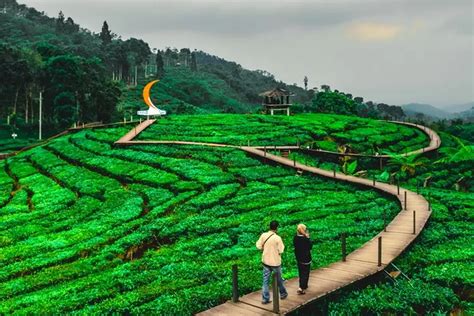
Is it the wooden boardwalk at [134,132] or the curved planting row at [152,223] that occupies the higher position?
the wooden boardwalk at [134,132]

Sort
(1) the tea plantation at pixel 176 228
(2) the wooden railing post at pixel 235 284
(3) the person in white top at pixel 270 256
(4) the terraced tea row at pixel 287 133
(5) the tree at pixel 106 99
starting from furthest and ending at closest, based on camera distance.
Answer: (5) the tree at pixel 106 99, (4) the terraced tea row at pixel 287 133, (1) the tea plantation at pixel 176 228, (2) the wooden railing post at pixel 235 284, (3) the person in white top at pixel 270 256

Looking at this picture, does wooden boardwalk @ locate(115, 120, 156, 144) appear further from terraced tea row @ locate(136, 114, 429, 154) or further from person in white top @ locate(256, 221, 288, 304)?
person in white top @ locate(256, 221, 288, 304)

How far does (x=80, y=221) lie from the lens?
1471 inches

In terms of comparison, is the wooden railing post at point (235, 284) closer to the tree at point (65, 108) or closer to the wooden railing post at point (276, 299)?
the wooden railing post at point (276, 299)

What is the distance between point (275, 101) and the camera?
339ft

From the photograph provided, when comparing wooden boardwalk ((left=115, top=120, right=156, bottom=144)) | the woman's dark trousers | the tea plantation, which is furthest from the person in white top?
wooden boardwalk ((left=115, top=120, right=156, bottom=144))

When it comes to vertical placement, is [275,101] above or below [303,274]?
above

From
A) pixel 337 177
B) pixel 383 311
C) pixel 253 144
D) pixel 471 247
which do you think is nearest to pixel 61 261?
pixel 383 311

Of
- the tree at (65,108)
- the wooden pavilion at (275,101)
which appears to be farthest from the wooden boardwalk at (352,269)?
the tree at (65,108)

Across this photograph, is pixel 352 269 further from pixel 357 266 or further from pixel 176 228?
pixel 176 228

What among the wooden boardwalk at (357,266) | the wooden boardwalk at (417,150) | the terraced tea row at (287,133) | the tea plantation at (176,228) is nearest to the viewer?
the wooden boardwalk at (357,266)

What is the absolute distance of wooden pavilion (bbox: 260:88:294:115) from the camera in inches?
4001

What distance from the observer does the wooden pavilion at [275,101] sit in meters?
102

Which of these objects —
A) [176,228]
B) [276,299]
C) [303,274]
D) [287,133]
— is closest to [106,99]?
[287,133]
